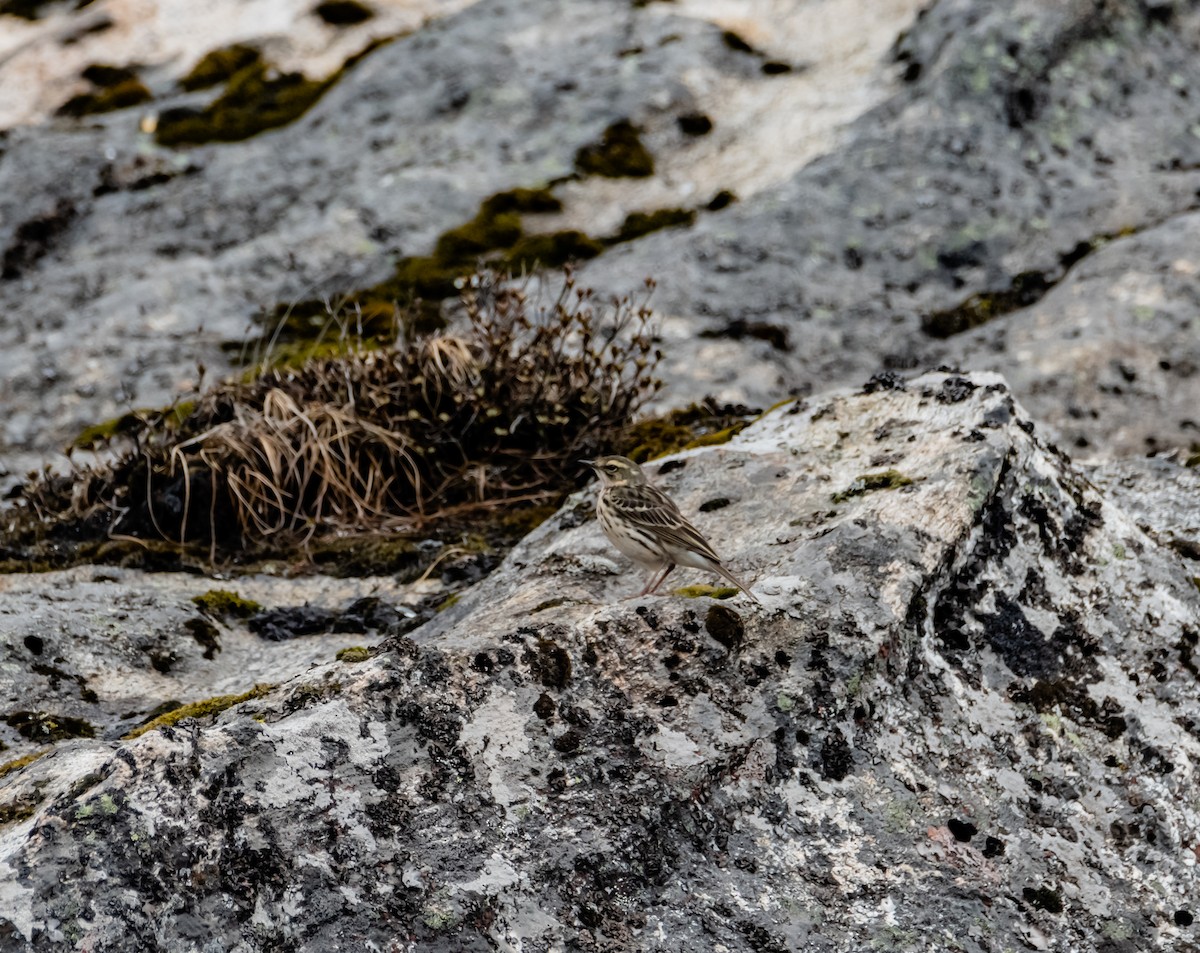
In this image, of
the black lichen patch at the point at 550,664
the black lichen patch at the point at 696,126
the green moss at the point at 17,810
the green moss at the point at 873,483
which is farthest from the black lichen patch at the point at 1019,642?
the black lichen patch at the point at 696,126

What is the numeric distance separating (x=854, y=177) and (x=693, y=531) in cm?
605

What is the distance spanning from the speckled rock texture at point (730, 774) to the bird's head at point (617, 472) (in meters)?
0.72

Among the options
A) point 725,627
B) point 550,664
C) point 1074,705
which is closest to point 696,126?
point 725,627

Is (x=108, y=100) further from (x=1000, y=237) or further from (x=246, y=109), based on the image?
(x=1000, y=237)

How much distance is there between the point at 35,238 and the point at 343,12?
15.7 ft

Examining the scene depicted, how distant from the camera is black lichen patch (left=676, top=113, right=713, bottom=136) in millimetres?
11672

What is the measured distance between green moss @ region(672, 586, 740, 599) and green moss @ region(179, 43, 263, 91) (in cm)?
1076

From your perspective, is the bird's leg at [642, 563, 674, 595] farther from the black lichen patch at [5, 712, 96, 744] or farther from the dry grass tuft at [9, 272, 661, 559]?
the black lichen patch at [5, 712, 96, 744]

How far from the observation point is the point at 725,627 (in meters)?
4.43

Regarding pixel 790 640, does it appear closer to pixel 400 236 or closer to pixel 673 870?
pixel 673 870

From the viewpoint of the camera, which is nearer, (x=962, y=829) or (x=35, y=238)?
(x=962, y=829)

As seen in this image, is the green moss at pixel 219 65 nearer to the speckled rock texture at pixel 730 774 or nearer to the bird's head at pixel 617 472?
the bird's head at pixel 617 472

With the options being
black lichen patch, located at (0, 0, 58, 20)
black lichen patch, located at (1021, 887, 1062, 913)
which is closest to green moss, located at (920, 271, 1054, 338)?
black lichen patch, located at (1021, 887, 1062, 913)

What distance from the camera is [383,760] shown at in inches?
151
